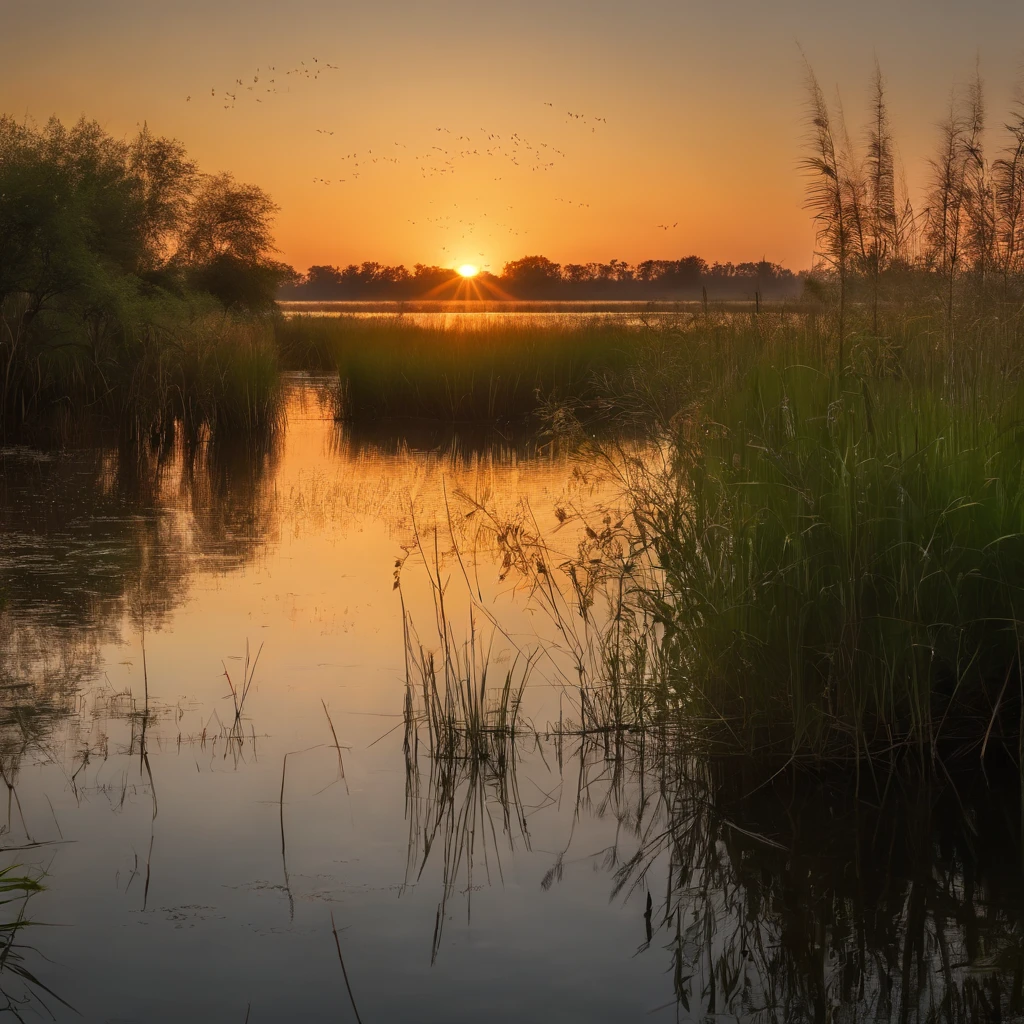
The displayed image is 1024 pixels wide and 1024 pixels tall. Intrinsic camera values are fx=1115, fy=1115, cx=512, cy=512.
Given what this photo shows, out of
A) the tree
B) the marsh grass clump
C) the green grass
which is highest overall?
the tree

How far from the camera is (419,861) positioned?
3.26 m

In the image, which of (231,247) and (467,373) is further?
(231,247)

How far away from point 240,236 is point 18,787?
35.3 meters

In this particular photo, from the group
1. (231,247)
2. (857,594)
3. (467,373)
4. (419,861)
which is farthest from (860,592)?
(231,247)

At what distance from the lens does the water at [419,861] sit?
259 cm

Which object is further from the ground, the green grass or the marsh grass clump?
the marsh grass clump

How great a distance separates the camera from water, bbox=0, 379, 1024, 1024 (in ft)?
8.51

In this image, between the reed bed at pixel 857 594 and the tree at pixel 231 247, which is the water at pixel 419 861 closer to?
the reed bed at pixel 857 594

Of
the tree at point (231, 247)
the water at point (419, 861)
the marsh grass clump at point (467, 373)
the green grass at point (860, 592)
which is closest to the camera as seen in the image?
the water at point (419, 861)

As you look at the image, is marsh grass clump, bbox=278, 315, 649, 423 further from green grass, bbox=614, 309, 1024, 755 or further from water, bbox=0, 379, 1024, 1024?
green grass, bbox=614, 309, 1024, 755

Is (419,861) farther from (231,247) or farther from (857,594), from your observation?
(231,247)

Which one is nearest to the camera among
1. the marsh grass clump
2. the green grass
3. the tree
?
the green grass

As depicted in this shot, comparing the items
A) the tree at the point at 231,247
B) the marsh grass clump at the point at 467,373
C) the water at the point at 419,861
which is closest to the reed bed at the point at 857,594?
the water at the point at 419,861

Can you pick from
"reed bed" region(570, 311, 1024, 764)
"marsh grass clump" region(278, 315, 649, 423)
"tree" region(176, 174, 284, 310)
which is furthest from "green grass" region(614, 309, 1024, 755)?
"tree" region(176, 174, 284, 310)
